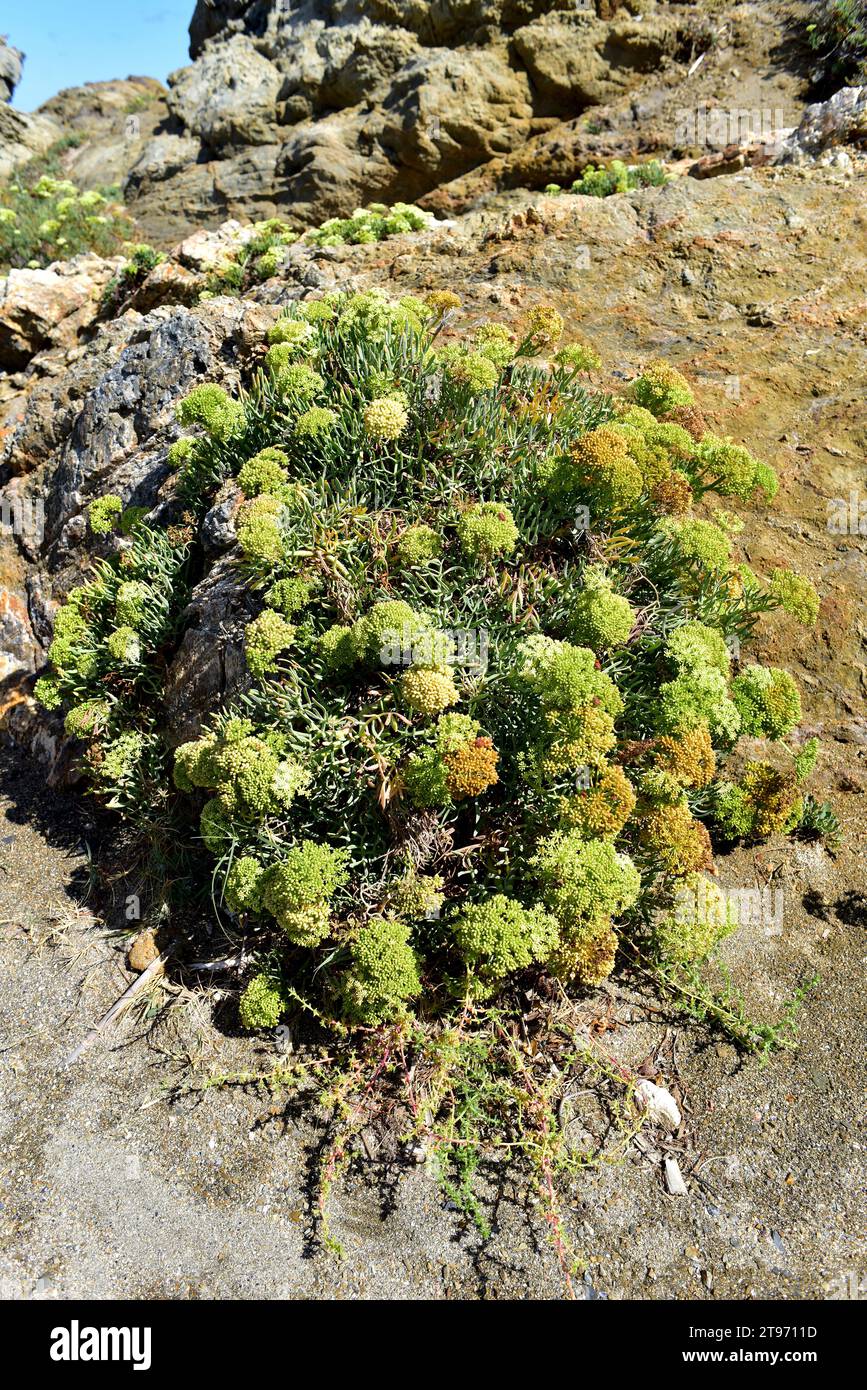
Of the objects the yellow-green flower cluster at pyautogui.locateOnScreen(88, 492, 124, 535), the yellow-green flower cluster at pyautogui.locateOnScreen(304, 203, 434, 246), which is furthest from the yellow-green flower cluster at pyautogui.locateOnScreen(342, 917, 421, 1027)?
the yellow-green flower cluster at pyautogui.locateOnScreen(304, 203, 434, 246)

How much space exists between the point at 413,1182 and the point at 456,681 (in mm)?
2176

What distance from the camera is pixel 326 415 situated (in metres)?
4.38

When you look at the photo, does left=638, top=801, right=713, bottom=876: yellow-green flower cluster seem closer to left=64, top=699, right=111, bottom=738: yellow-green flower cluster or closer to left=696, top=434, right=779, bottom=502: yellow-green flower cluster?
left=696, top=434, right=779, bottom=502: yellow-green flower cluster

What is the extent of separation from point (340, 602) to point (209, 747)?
3.19ft

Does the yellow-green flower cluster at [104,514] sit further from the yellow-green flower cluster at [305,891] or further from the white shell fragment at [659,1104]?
the white shell fragment at [659,1104]

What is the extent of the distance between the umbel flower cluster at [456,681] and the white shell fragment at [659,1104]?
0.61 meters

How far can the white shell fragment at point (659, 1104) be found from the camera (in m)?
3.38

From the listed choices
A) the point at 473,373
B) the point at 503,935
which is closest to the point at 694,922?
the point at 503,935

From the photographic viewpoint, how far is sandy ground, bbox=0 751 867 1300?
296 cm

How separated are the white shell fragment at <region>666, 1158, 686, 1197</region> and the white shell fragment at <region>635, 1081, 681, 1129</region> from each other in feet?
0.49

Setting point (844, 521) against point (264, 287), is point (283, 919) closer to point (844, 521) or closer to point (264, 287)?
point (844, 521)

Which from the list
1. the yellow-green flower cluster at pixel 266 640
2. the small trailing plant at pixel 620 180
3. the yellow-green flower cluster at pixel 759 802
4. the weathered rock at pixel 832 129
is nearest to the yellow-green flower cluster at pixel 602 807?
the yellow-green flower cluster at pixel 759 802

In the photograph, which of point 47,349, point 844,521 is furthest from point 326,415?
point 47,349

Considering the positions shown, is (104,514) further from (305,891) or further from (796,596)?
(796,596)
